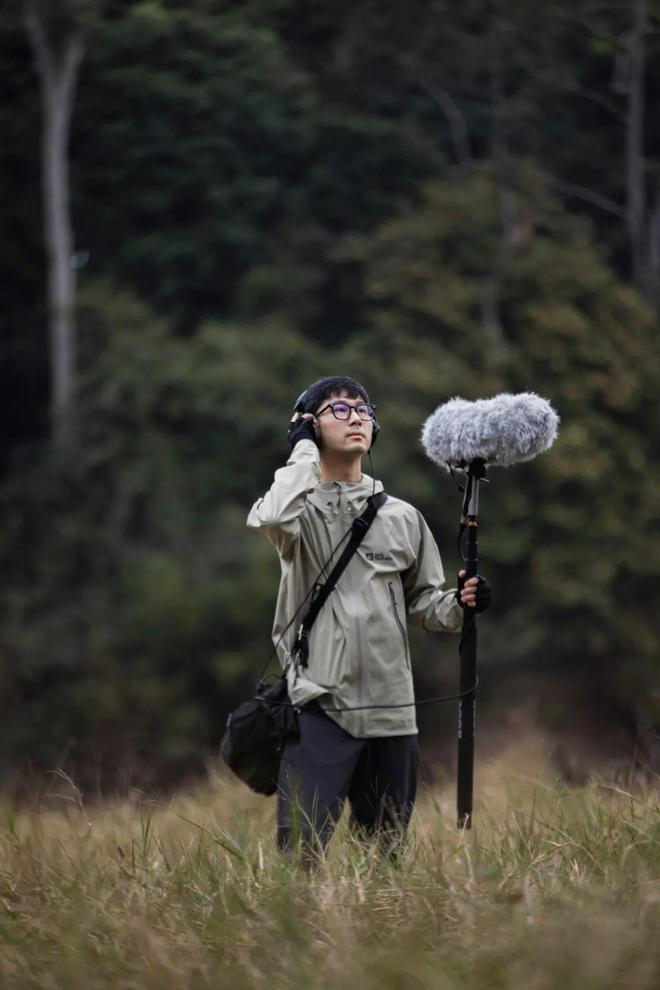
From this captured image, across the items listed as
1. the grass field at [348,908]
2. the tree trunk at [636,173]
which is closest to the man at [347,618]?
the grass field at [348,908]

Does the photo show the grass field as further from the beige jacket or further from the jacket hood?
the jacket hood

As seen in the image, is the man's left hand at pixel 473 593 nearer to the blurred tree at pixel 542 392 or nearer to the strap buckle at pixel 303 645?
the strap buckle at pixel 303 645

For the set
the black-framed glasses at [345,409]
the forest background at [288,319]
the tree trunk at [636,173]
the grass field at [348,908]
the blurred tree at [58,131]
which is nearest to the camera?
the grass field at [348,908]

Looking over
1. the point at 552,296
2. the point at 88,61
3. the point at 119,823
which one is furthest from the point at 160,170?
the point at 119,823

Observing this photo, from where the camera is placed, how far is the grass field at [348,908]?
3.21 meters

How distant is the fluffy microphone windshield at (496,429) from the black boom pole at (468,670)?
0.09 metres

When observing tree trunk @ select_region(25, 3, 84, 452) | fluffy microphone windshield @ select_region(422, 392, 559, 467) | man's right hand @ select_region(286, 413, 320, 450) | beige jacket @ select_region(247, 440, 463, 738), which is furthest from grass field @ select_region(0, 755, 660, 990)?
tree trunk @ select_region(25, 3, 84, 452)

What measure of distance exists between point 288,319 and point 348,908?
75.7ft

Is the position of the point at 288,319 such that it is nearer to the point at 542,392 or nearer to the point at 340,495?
the point at 542,392

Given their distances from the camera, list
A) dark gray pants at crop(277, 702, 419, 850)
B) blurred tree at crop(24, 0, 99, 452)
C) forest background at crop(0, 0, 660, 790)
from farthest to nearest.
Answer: blurred tree at crop(24, 0, 99, 452) < forest background at crop(0, 0, 660, 790) < dark gray pants at crop(277, 702, 419, 850)

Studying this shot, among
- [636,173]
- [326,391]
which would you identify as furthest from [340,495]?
[636,173]

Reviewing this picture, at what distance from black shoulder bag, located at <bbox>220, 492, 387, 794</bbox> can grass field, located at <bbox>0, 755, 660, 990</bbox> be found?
0.22 meters

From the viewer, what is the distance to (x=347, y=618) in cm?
461

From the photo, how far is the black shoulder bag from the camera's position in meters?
4.66
